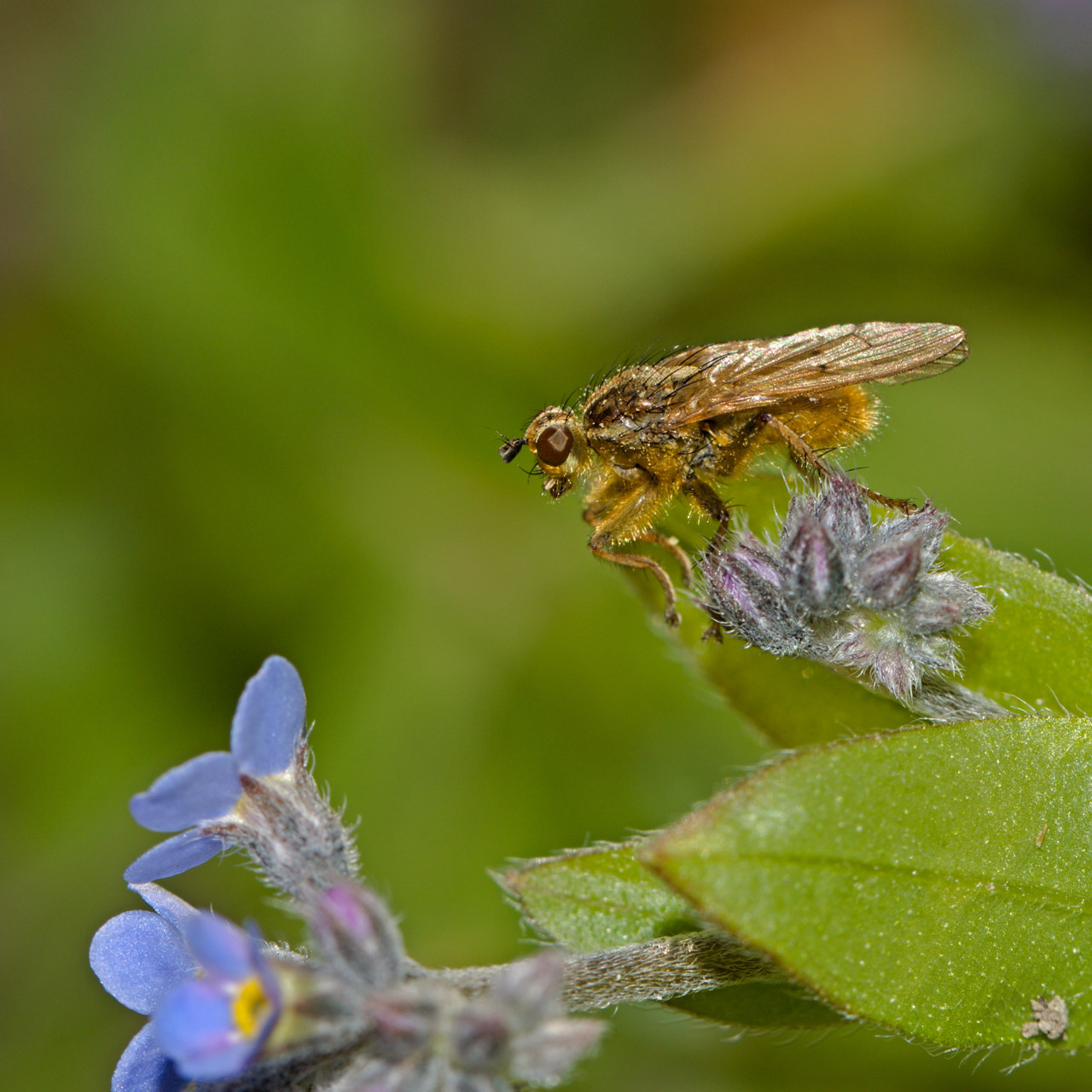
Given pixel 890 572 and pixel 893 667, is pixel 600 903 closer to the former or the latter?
pixel 893 667

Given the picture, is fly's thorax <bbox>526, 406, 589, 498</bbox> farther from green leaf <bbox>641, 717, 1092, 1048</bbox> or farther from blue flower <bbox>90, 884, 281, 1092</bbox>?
blue flower <bbox>90, 884, 281, 1092</bbox>

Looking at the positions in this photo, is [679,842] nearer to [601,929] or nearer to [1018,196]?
[601,929]

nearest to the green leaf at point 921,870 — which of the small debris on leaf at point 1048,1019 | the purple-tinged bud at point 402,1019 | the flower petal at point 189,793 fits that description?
the small debris on leaf at point 1048,1019

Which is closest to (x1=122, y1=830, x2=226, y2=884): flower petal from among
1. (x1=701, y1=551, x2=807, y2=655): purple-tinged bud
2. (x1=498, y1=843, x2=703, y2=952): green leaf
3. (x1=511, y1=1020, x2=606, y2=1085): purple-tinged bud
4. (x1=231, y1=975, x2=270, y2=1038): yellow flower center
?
(x1=231, y1=975, x2=270, y2=1038): yellow flower center

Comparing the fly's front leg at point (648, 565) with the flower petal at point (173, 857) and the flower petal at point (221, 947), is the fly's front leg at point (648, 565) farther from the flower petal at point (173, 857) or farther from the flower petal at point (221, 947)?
the flower petal at point (221, 947)

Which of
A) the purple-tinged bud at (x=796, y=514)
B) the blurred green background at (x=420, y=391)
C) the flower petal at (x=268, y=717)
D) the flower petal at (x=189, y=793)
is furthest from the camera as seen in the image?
the blurred green background at (x=420, y=391)

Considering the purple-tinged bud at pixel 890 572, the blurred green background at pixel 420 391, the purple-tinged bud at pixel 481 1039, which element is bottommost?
the purple-tinged bud at pixel 481 1039
